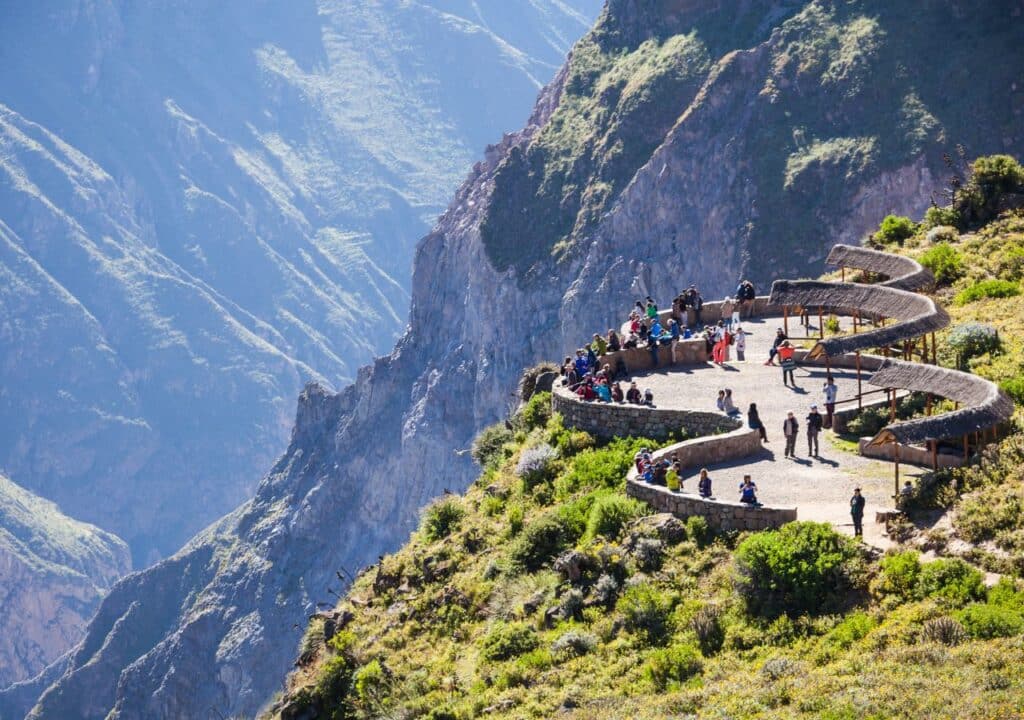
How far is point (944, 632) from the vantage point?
2942 cm

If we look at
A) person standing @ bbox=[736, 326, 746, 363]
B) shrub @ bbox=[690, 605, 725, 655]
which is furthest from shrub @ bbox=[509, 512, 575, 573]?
person standing @ bbox=[736, 326, 746, 363]

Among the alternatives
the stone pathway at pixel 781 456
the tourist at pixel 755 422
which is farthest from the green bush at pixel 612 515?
the tourist at pixel 755 422

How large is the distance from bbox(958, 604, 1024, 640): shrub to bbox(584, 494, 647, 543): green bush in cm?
1097

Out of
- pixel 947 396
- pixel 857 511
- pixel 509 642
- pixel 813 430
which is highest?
pixel 813 430

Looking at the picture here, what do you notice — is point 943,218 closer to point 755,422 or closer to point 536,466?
point 755,422

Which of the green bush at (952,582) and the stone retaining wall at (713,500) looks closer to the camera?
the green bush at (952,582)

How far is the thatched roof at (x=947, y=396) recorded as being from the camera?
35156mm

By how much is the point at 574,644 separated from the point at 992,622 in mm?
9773

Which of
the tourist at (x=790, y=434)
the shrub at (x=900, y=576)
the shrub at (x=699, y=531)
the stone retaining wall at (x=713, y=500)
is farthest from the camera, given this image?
the tourist at (x=790, y=434)

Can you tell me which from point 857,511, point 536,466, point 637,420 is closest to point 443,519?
point 536,466

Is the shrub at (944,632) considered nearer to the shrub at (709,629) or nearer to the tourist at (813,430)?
the shrub at (709,629)

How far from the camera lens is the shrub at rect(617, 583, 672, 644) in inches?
1358

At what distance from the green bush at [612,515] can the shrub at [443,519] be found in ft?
31.5

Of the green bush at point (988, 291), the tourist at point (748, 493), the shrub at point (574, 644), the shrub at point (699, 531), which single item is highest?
the green bush at point (988, 291)
